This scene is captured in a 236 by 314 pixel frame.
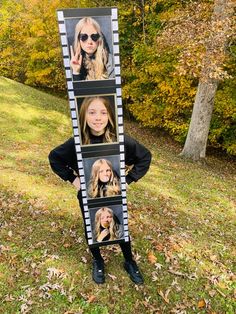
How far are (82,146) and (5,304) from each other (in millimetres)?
2768

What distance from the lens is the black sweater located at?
502cm

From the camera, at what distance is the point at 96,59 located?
4.35 m

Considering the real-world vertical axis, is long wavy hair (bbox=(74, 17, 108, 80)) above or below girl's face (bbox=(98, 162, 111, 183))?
above

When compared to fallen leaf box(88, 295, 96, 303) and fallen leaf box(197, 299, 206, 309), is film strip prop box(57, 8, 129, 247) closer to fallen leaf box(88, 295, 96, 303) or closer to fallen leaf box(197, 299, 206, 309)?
fallen leaf box(88, 295, 96, 303)

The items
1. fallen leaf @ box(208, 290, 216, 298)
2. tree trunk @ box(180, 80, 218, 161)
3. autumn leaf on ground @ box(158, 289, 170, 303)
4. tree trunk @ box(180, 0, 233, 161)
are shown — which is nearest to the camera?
autumn leaf on ground @ box(158, 289, 170, 303)

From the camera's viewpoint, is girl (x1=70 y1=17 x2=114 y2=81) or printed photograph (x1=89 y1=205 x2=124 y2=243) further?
printed photograph (x1=89 y1=205 x2=124 y2=243)

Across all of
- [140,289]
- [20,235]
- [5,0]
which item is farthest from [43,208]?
[5,0]

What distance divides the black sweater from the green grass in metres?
1.93

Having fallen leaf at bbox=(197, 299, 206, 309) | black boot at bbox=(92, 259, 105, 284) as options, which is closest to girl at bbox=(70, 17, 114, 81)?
black boot at bbox=(92, 259, 105, 284)

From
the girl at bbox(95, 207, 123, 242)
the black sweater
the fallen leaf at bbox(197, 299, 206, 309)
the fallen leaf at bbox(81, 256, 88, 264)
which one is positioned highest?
the black sweater

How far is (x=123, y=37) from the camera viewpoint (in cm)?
2397

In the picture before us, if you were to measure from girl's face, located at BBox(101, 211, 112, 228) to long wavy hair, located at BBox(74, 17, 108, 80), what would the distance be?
81.1 inches

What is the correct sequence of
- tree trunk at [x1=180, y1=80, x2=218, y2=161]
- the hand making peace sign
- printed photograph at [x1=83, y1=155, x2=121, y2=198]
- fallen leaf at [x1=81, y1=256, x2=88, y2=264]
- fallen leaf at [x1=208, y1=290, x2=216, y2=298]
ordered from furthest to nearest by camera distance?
tree trunk at [x1=180, y1=80, x2=218, y2=161]
fallen leaf at [x1=81, y1=256, x2=88, y2=264]
fallen leaf at [x1=208, y1=290, x2=216, y2=298]
printed photograph at [x1=83, y1=155, x2=121, y2=198]
the hand making peace sign

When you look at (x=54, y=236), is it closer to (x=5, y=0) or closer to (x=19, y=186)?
(x=19, y=186)
